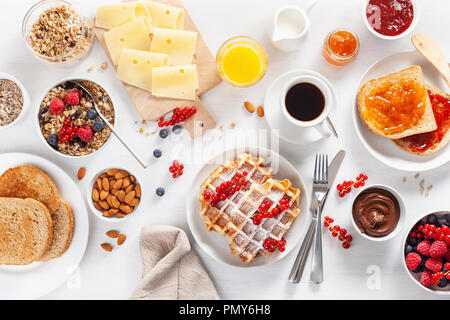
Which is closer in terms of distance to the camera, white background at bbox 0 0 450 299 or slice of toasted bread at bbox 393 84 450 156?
slice of toasted bread at bbox 393 84 450 156

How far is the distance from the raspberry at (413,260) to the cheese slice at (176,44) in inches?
50.1

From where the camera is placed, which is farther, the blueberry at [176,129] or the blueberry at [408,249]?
the blueberry at [176,129]

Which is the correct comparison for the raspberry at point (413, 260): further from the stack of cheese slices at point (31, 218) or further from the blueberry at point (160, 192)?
the stack of cheese slices at point (31, 218)

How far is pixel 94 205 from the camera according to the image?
1.69 m

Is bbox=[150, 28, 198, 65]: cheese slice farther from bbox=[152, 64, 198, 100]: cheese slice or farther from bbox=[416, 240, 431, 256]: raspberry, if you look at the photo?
bbox=[416, 240, 431, 256]: raspberry

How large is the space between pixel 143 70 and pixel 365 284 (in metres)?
1.40

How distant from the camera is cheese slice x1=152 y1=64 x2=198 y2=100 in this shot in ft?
5.50

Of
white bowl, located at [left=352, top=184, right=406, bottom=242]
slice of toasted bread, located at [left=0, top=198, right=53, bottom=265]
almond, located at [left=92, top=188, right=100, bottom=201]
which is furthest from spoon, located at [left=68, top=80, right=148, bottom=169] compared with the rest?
white bowl, located at [left=352, top=184, right=406, bottom=242]

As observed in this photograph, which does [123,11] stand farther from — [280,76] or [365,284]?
[365,284]

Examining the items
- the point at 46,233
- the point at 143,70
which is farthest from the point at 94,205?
the point at 143,70

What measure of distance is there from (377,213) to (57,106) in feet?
4.75

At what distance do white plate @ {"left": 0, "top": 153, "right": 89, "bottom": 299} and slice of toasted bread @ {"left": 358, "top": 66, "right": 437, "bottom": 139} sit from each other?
1.30m

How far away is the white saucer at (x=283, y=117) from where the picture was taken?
1666 mm

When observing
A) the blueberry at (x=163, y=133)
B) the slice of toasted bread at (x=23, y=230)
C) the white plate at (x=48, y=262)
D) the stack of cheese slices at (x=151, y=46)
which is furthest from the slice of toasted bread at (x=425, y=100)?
the slice of toasted bread at (x=23, y=230)
